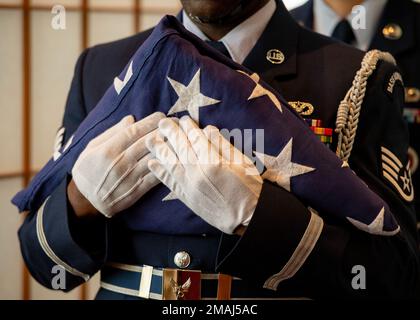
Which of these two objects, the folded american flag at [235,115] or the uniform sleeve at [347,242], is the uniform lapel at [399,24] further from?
the folded american flag at [235,115]

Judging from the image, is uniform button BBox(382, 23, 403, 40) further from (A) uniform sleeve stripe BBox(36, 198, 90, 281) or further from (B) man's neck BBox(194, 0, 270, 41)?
(A) uniform sleeve stripe BBox(36, 198, 90, 281)

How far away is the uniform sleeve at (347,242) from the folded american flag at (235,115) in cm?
3

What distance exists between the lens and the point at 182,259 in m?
1.04

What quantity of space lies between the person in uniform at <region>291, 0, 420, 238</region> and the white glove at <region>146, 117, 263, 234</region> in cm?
91

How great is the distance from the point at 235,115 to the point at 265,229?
147 millimetres

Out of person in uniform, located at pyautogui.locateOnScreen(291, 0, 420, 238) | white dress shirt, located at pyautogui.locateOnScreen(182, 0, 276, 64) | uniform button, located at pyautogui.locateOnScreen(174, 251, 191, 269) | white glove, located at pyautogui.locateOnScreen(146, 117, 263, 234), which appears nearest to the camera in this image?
white glove, located at pyautogui.locateOnScreen(146, 117, 263, 234)

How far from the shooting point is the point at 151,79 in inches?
38.5

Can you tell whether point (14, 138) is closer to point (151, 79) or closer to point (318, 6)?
point (318, 6)

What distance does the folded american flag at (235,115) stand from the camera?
3.13ft

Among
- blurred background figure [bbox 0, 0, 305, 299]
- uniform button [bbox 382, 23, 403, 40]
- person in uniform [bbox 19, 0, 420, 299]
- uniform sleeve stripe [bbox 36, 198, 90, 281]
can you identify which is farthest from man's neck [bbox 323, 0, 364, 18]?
uniform sleeve stripe [bbox 36, 198, 90, 281]

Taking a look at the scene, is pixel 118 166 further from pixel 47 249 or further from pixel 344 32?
pixel 344 32

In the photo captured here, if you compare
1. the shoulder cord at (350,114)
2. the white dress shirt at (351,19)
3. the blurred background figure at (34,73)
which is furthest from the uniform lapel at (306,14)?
the shoulder cord at (350,114)

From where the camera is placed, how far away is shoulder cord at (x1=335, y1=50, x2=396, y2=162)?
107cm

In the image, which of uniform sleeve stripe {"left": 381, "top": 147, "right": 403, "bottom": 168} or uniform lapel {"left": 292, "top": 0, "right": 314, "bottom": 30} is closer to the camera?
uniform sleeve stripe {"left": 381, "top": 147, "right": 403, "bottom": 168}
